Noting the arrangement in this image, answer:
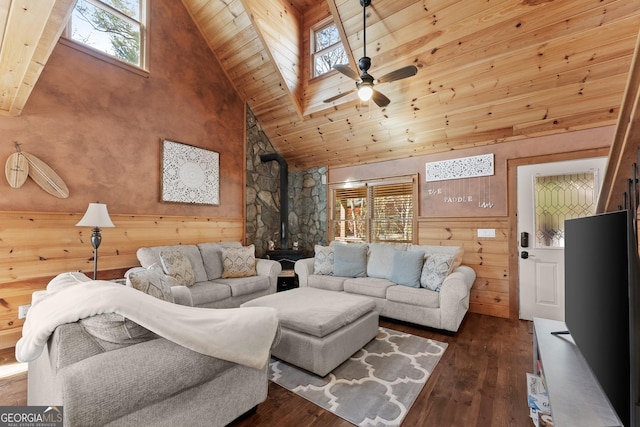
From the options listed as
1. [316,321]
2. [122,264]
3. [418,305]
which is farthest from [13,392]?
[418,305]

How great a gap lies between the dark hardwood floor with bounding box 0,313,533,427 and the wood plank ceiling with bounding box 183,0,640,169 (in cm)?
275

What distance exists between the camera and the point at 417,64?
3.46m

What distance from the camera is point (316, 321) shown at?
231 cm

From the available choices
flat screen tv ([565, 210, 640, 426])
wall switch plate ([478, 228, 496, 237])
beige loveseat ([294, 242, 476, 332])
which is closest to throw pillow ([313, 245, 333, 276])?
beige loveseat ([294, 242, 476, 332])

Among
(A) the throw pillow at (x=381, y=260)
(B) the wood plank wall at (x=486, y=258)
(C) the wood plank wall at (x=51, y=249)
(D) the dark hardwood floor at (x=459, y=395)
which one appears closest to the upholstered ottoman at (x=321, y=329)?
(D) the dark hardwood floor at (x=459, y=395)

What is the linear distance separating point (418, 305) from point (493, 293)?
133cm

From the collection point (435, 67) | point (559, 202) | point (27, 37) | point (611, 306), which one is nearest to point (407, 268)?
point (559, 202)

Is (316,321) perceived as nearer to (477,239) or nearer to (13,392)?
(13,392)

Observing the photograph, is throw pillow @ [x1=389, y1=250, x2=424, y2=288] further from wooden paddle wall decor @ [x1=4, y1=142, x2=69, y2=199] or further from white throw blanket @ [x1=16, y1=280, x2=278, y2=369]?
wooden paddle wall decor @ [x1=4, y1=142, x2=69, y2=199]

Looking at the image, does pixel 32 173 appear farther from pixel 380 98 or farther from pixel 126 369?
pixel 380 98

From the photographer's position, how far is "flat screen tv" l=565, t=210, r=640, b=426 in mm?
890

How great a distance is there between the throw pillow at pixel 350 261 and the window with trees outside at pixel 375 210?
871mm

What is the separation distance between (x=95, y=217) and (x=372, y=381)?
319 centimetres

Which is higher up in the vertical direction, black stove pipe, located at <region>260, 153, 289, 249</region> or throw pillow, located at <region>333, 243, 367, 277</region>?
black stove pipe, located at <region>260, 153, 289, 249</region>
